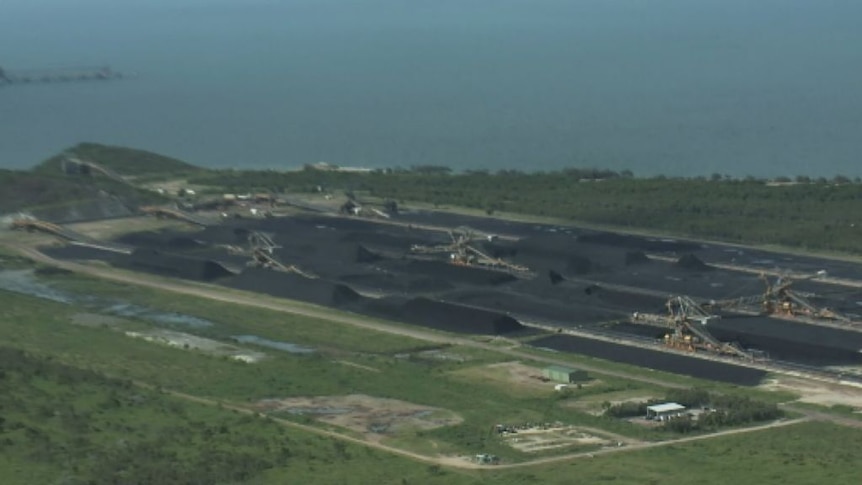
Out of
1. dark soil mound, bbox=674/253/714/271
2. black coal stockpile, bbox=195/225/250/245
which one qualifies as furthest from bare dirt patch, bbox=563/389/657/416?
black coal stockpile, bbox=195/225/250/245

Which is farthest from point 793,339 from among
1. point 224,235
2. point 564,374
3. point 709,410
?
point 224,235

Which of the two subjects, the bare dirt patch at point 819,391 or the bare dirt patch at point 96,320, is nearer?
the bare dirt patch at point 819,391

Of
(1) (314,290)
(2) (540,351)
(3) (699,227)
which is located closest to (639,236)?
(3) (699,227)

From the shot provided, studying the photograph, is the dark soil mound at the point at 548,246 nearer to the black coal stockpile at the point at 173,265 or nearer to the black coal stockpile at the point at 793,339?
the black coal stockpile at the point at 173,265

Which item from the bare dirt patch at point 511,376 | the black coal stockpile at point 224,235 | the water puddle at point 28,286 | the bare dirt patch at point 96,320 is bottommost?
the bare dirt patch at point 96,320

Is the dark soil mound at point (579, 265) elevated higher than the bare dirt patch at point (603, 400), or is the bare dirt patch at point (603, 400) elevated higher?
the dark soil mound at point (579, 265)

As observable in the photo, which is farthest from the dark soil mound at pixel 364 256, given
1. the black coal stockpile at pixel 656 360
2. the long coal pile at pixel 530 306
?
the black coal stockpile at pixel 656 360
